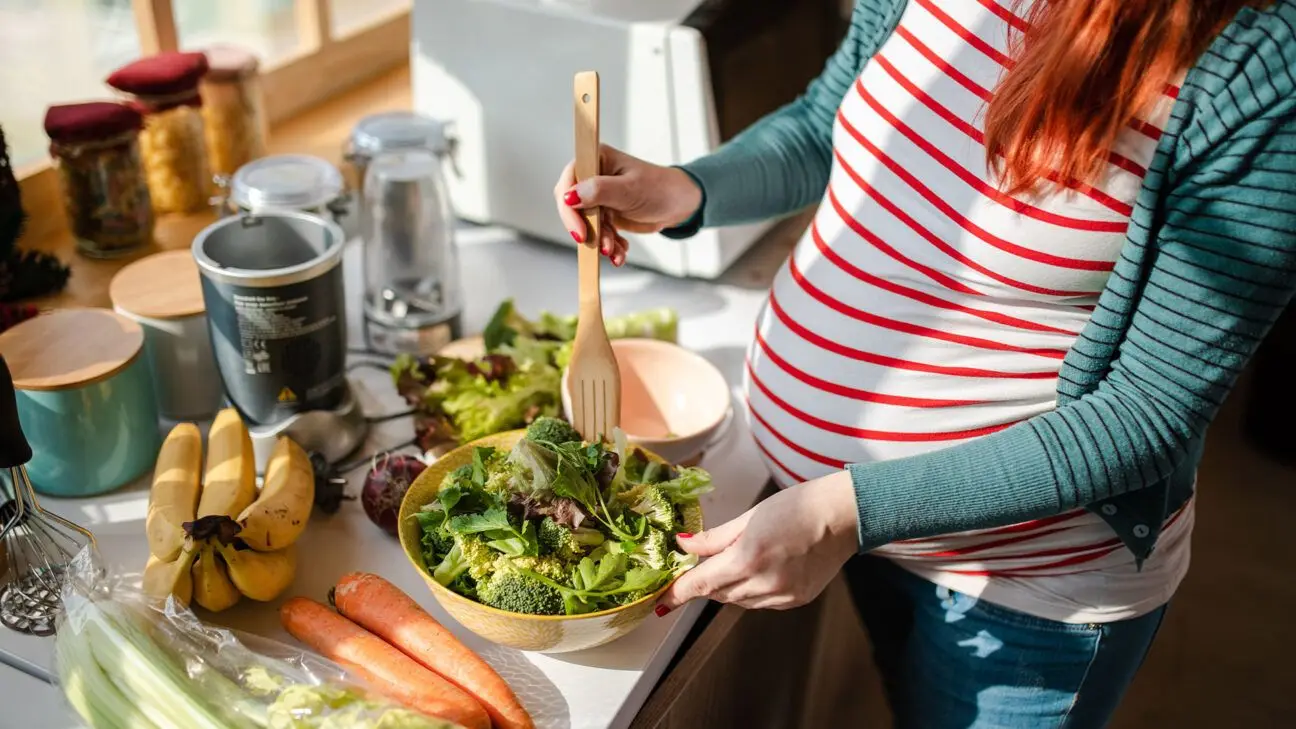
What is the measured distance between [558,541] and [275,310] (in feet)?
1.13

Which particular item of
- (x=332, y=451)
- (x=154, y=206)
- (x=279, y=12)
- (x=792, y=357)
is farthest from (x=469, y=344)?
(x=279, y=12)

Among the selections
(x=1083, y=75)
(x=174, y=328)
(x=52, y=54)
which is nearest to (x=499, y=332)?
(x=174, y=328)

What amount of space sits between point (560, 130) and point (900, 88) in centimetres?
60

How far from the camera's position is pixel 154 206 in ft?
4.70

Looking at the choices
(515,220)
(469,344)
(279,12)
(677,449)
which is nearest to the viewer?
(677,449)

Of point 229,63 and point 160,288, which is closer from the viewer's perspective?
point 160,288

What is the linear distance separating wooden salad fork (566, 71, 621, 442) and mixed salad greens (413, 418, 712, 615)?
46mm

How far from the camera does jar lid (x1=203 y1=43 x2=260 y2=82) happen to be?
143 cm

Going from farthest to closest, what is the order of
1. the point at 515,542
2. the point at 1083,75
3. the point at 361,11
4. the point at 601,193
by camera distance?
the point at 361,11
the point at 601,193
the point at 515,542
the point at 1083,75

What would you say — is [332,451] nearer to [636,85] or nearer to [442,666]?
[442,666]

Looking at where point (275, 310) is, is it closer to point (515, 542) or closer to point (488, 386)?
point (488, 386)

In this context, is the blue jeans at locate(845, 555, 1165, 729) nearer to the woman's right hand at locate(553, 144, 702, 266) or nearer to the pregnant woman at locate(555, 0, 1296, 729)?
the pregnant woman at locate(555, 0, 1296, 729)

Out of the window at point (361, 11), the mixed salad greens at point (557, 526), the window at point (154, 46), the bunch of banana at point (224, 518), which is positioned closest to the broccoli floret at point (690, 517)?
the mixed salad greens at point (557, 526)

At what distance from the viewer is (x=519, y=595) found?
0.81 metres
